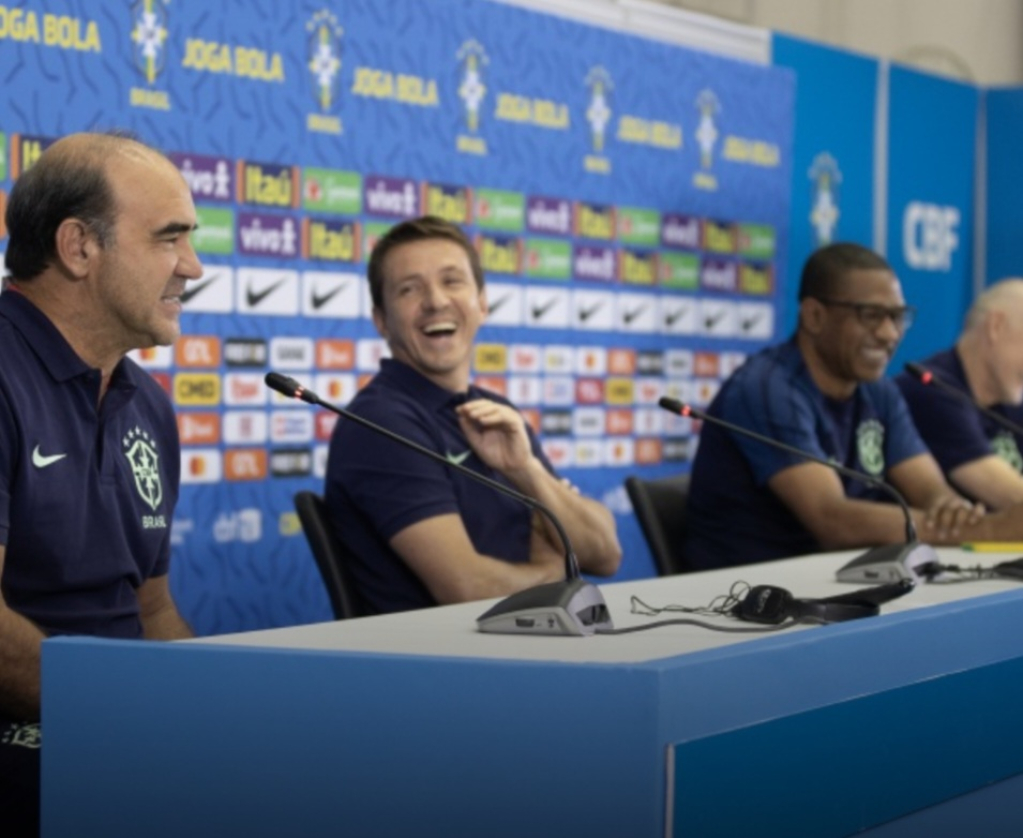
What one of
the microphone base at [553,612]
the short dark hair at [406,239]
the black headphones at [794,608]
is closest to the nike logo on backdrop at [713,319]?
the short dark hair at [406,239]

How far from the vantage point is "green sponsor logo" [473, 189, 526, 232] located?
15.7 ft

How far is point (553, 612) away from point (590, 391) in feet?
9.81

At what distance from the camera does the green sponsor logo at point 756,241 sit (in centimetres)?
581

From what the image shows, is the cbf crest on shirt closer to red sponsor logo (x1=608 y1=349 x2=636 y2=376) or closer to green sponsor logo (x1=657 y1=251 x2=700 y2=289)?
red sponsor logo (x1=608 y1=349 x2=636 y2=376)

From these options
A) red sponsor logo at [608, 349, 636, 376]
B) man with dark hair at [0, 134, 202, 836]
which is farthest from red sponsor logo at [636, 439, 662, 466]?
man with dark hair at [0, 134, 202, 836]

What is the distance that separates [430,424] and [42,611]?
3.22 feet

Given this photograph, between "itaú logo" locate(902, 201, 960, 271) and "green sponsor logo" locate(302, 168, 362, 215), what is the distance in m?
2.87

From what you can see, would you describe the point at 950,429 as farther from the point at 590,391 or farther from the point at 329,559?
the point at 329,559

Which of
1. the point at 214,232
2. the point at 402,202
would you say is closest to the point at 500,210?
the point at 402,202

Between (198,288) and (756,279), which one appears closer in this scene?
(198,288)

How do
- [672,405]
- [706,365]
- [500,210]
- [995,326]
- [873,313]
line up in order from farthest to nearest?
[706,365]
[995,326]
[500,210]
[873,313]
[672,405]

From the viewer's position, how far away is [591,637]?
2.17 m

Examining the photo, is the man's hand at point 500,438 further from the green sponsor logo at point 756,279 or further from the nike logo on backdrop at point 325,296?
the green sponsor logo at point 756,279

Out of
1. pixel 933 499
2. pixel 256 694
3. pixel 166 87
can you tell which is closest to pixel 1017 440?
pixel 933 499
